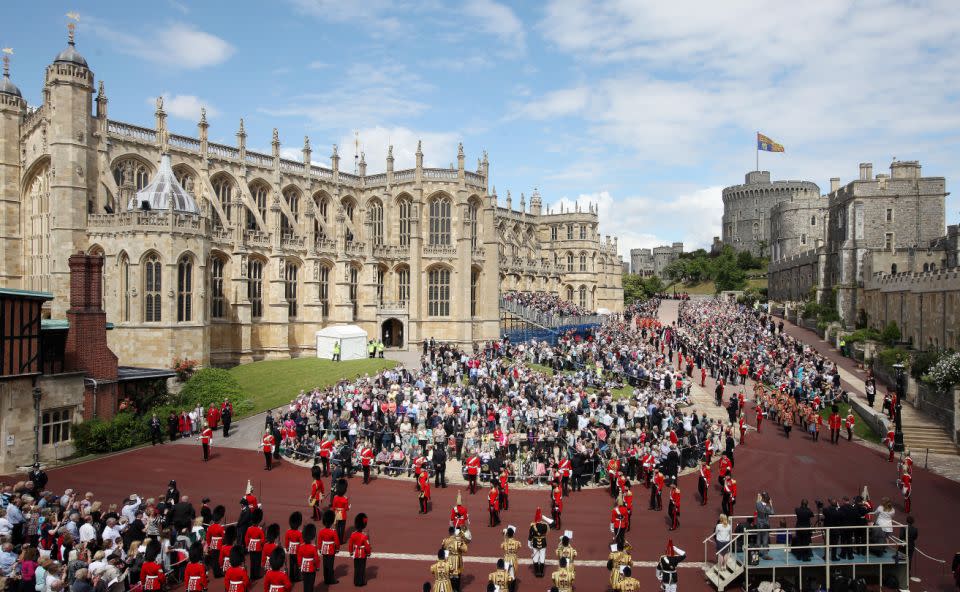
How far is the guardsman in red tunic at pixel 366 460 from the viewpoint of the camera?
2012 cm

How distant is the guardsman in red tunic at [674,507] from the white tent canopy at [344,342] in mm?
27668

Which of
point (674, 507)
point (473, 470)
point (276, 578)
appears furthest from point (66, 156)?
point (674, 507)

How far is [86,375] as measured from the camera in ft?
82.3

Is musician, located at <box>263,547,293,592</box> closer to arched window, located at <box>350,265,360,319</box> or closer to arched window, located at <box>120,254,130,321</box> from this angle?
arched window, located at <box>120,254,130,321</box>

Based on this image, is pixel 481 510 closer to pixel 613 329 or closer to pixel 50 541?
pixel 50 541

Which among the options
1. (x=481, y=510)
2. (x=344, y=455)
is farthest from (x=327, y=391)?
(x=481, y=510)

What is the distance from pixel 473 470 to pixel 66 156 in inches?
1253

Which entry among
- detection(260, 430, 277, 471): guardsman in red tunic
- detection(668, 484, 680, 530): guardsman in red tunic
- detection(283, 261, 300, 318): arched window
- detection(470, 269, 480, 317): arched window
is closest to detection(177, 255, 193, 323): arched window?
detection(283, 261, 300, 318): arched window

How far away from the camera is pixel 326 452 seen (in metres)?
20.5

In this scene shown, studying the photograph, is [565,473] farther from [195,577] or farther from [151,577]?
[151,577]

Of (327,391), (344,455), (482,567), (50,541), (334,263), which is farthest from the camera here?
(334,263)

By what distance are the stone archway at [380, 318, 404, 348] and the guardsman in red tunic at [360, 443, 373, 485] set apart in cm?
3065

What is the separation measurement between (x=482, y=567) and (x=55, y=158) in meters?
35.5

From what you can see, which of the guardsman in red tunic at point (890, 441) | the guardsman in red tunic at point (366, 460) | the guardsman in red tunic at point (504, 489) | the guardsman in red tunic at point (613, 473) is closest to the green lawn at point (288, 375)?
the guardsman in red tunic at point (366, 460)
